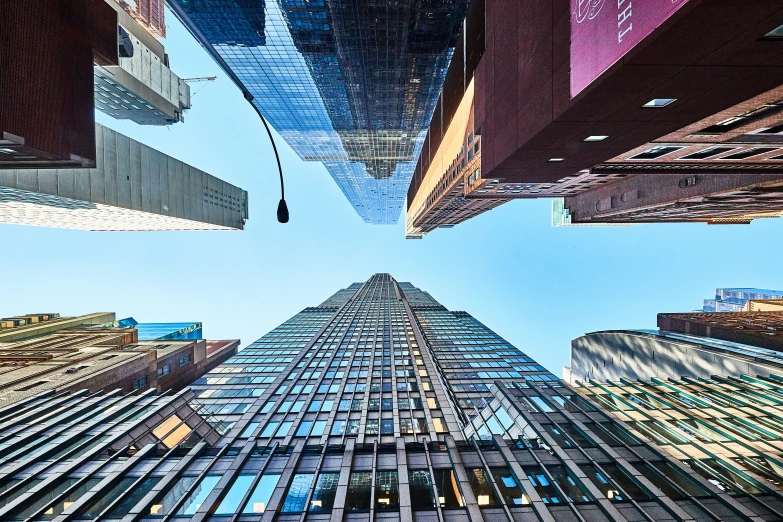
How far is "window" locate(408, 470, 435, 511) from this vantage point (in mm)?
17062

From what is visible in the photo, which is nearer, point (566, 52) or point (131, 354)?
point (566, 52)

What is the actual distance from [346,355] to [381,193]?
454 feet

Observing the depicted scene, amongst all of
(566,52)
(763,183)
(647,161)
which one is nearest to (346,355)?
(647,161)

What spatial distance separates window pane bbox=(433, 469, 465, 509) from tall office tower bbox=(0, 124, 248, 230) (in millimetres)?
50122

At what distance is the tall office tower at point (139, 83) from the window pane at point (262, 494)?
3437 inches

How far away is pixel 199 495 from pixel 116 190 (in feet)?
177

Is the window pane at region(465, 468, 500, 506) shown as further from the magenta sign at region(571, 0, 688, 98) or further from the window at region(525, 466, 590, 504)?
the magenta sign at region(571, 0, 688, 98)

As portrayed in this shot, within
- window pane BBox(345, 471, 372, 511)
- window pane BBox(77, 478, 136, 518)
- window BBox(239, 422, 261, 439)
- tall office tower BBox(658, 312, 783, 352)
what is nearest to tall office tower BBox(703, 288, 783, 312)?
tall office tower BBox(658, 312, 783, 352)

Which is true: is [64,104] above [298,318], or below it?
above

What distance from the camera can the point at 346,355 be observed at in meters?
52.8

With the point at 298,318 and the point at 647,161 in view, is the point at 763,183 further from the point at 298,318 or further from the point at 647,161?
the point at 298,318

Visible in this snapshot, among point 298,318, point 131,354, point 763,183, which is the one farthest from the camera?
point 298,318

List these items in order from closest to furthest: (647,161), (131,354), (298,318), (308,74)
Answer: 1. (647,161)
2. (131,354)
3. (308,74)
4. (298,318)

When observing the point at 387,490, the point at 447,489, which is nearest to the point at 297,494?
the point at 387,490
